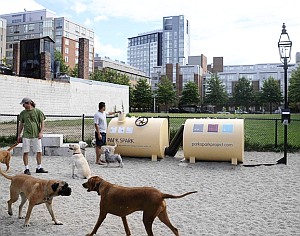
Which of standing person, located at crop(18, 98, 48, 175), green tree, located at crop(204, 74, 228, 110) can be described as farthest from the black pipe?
green tree, located at crop(204, 74, 228, 110)

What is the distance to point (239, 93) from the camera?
9856 centimetres

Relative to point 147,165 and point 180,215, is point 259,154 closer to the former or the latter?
point 147,165

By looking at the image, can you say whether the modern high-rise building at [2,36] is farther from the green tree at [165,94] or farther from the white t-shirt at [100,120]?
the white t-shirt at [100,120]

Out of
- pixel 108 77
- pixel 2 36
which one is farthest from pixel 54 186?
pixel 2 36

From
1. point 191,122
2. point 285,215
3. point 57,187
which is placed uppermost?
point 191,122

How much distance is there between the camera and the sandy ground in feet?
17.9

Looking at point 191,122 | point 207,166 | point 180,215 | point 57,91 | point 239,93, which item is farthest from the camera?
point 239,93

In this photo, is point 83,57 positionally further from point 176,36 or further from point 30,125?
point 176,36

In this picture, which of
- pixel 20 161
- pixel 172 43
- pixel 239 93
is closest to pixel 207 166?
pixel 20 161

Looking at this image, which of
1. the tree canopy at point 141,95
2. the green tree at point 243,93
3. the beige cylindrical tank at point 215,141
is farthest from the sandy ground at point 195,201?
the green tree at point 243,93

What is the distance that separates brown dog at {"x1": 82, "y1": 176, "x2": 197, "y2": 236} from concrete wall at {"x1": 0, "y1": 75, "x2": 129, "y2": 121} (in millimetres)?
24077

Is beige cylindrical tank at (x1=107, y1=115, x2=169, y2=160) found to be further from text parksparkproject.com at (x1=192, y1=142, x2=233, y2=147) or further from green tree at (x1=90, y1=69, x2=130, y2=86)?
green tree at (x1=90, y1=69, x2=130, y2=86)

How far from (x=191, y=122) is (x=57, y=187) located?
7.59 m

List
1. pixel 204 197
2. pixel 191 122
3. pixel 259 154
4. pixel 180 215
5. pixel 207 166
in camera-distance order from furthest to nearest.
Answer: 1. pixel 259 154
2. pixel 191 122
3. pixel 207 166
4. pixel 204 197
5. pixel 180 215
